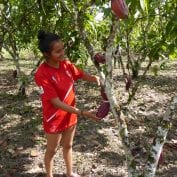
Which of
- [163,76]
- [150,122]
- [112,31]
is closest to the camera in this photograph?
[112,31]

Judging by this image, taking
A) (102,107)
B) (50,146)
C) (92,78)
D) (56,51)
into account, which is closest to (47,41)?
(56,51)

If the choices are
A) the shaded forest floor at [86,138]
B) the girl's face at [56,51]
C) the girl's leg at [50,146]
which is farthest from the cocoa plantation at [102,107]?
the girl's leg at [50,146]

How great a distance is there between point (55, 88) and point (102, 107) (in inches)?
22.4

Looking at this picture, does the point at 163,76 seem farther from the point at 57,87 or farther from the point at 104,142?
the point at 57,87

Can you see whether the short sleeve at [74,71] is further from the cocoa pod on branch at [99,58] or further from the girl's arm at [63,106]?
the cocoa pod on branch at [99,58]

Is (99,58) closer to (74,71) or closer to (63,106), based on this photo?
(63,106)

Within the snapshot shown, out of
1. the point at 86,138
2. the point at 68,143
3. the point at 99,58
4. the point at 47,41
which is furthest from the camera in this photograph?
the point at 86,138

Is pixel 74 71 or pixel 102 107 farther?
pixel 74 71

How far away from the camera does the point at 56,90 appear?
3846 mm

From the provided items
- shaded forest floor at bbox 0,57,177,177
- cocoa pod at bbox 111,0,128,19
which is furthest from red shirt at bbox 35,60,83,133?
cocoa pod at bbox 111,0,128,19

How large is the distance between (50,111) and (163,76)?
657 centimetres

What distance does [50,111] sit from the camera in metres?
3.89

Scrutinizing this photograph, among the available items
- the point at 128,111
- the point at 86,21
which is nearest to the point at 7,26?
the point at 86,21

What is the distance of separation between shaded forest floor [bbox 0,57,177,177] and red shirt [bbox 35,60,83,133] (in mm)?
943
